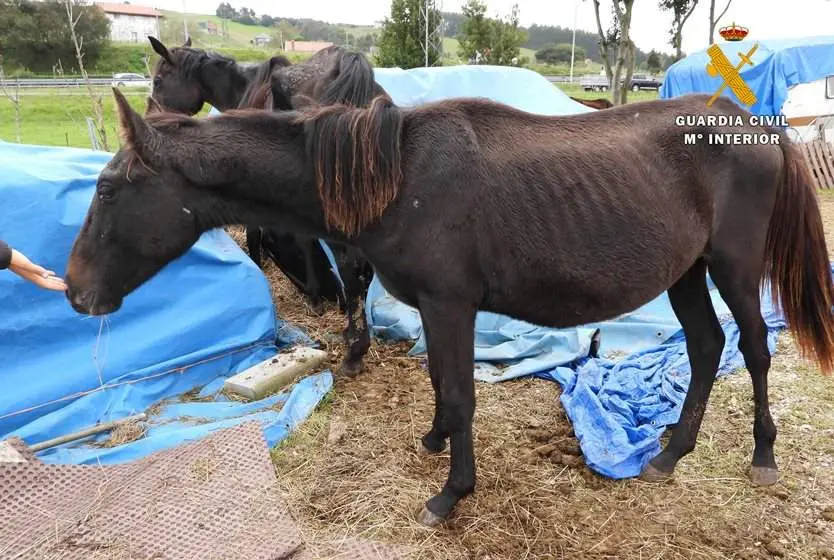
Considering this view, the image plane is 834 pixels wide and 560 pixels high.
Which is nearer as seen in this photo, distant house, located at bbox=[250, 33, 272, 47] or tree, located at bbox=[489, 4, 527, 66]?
tree, located at bbox=[489, 4, 527, 66]

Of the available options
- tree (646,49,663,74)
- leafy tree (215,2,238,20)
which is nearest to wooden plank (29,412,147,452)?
tree (646,49,663,74)

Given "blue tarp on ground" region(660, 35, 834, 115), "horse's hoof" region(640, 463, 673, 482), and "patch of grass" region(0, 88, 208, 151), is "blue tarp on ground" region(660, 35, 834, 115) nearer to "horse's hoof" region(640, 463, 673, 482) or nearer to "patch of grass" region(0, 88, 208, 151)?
"horse's hoof" region(640, 463, 673, 482)

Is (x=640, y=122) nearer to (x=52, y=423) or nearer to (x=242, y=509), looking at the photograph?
(x=242, y=509)

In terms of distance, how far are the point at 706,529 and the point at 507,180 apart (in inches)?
75.8

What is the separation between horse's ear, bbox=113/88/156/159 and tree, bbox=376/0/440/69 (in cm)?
2372

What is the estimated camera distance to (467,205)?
7.85ft

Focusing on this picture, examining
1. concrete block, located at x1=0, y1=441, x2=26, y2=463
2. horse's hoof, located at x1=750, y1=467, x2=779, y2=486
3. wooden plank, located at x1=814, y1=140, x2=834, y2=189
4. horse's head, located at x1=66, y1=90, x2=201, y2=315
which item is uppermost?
horse's head, located at x1=66, y1=90, x2=201, y2=315

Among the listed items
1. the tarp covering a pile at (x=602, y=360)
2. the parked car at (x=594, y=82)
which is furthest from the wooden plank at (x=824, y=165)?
the parked car at (x=594, y=82)

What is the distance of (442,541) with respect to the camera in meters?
2.62

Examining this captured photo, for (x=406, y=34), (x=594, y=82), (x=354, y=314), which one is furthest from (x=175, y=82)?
(x=594, y=82)

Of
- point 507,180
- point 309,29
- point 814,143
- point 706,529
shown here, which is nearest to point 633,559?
point 706,529

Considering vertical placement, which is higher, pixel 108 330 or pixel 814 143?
pixel 814 143

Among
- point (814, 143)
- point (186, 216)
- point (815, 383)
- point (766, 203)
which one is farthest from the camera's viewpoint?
point (814, 143)

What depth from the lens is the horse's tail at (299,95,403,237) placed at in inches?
92.2
